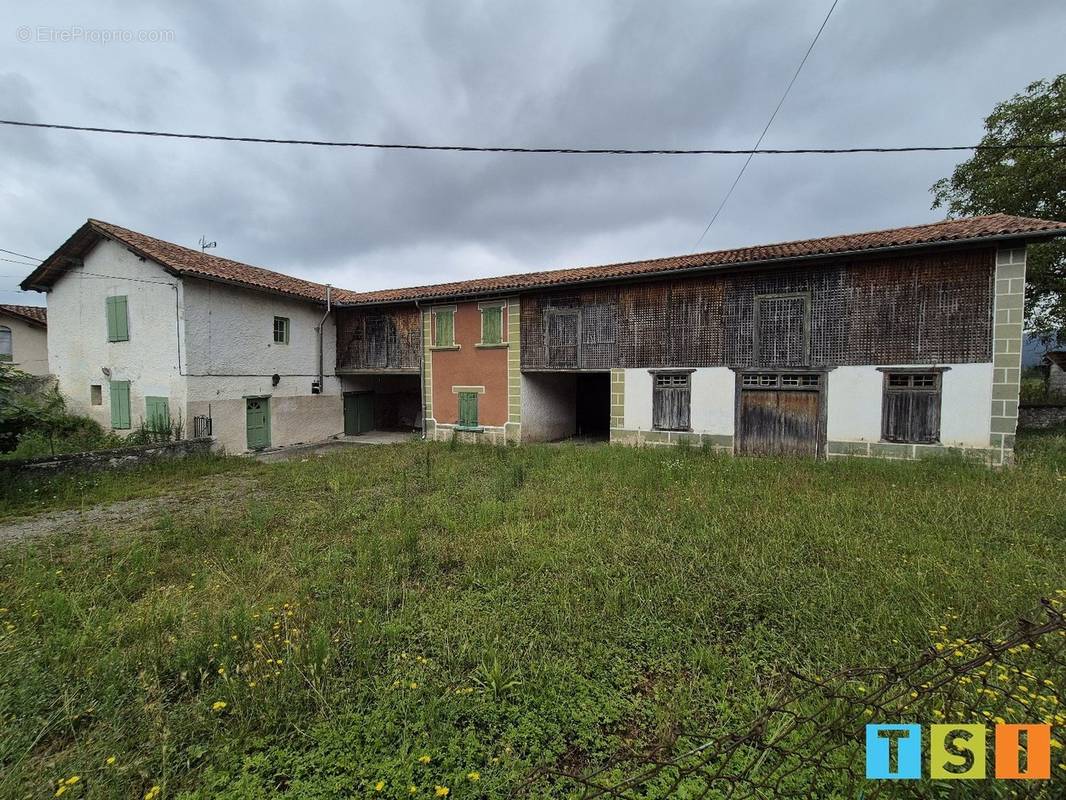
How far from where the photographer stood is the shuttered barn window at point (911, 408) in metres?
9.95

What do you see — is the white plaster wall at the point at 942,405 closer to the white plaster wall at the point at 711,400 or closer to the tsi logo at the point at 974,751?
the white plaster wall at the point at 711,400

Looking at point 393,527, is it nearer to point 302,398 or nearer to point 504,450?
point 504,450

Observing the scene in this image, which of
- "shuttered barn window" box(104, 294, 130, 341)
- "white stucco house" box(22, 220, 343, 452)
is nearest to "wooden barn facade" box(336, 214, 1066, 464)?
"white stucco house" box(22, 220, 343, 452)

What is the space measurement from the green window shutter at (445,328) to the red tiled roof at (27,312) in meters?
17.7

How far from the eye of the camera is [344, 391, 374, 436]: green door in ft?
60.3

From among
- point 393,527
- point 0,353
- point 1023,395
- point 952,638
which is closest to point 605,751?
point 952,638

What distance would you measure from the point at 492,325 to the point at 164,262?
9.66 meters

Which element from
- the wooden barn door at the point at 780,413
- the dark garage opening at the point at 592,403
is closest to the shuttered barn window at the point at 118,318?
the dark garage opening at the point at 592,403

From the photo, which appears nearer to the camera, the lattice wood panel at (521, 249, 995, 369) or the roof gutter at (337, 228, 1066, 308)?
the roof gutter at (337, 228, 1066, 308)

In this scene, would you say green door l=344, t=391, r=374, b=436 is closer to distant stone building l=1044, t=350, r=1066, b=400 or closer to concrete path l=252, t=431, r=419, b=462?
concrete path l=252, t=431, r=419, b=462

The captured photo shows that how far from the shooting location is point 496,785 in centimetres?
245

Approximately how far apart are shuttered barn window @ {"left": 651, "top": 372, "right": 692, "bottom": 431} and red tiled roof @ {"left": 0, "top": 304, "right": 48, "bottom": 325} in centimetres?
2573

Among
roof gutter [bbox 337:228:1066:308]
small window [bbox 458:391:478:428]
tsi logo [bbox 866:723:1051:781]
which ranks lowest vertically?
tsi logo [bbox 866:723:1051:781]

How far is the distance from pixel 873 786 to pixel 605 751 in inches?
55.2
